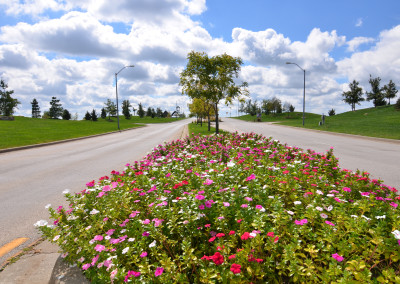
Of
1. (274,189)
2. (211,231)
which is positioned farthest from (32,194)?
(274,189)

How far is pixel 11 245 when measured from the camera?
3.27 meters

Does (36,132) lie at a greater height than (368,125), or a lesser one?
lesser

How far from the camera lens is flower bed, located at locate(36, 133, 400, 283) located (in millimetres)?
1977

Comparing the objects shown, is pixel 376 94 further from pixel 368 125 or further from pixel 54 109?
pixel 54 109

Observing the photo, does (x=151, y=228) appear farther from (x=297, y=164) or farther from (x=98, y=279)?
(x=297, y=164)

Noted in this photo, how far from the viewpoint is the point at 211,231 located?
2.60 m

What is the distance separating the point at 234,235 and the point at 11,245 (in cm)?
312

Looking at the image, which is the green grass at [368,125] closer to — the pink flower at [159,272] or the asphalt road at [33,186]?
the asphalt road at [33,186]

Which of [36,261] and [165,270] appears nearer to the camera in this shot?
[165,270]

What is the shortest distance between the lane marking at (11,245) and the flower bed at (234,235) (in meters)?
0.82

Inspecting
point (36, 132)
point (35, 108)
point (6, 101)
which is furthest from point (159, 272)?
point (35, 108)

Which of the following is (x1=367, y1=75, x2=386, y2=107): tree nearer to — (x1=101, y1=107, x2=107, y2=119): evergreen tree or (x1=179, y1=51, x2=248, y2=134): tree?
(x1=179, y1=51, x2=248, y2=134): tree

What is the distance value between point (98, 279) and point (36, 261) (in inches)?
52.4

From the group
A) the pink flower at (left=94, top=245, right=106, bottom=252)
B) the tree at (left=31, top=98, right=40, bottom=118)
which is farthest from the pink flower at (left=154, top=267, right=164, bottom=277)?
the tree at (left=31, top=98, right=40, bottom=118)
